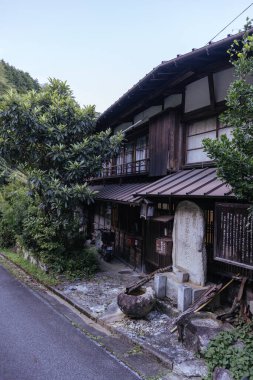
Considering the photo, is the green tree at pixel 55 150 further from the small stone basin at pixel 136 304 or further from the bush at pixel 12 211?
the small stone basin at pixel 136 304

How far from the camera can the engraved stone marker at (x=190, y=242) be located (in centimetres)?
806

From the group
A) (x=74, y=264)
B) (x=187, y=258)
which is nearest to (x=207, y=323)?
(x=187, y=258)

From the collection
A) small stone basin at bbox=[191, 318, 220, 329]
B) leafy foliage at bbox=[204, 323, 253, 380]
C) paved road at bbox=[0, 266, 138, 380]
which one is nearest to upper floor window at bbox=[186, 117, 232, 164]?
small stone basin at bbox=[191, 318, 220, 329]

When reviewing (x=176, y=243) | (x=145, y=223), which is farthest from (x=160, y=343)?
(x=145, y=223)

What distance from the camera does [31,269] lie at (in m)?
13.6

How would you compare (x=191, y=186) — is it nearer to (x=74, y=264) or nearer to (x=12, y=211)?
(x=74, y=264)

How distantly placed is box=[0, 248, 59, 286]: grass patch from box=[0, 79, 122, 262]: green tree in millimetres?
1089

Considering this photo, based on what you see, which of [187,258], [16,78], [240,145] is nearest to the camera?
[240,145]

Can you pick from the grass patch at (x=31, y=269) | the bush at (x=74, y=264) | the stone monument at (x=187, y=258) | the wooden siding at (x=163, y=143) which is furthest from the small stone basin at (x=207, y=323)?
the bush at (x=74, y=264)

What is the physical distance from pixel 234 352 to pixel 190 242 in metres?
3.39

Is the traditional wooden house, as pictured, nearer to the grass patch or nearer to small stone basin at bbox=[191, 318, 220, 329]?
small stone basin at bbox=[191, 318, 220, 329]

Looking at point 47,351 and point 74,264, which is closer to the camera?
point 47,351

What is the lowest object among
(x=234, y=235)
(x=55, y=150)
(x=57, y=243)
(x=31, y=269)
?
(x=31, y=269)

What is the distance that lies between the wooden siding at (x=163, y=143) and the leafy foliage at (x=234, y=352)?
21.0ft
